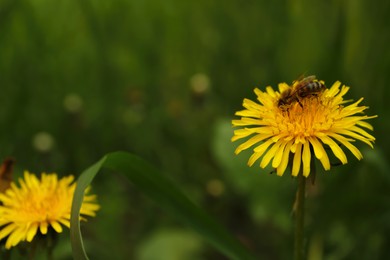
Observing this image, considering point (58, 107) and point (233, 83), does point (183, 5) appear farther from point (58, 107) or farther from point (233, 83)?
point (58, 107)

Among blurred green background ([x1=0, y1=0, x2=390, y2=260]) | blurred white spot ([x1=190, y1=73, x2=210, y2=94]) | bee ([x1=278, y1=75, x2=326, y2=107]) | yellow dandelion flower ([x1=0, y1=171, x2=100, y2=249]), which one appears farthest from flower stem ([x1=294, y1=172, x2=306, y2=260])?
blurred white spot ([x1=190, y1=73, x2=210, y2=94])

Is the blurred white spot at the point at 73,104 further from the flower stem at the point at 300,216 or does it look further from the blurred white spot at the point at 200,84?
the flower stem at the point at 300,216

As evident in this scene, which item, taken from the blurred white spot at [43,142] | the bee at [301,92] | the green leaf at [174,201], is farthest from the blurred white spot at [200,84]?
the bee at [301,92]

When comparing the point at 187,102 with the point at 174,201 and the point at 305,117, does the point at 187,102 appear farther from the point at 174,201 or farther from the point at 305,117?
the point at 305,117

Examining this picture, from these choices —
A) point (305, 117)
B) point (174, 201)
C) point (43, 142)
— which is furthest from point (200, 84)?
point (305, 117)

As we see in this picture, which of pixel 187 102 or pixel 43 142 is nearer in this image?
pixel 43 142

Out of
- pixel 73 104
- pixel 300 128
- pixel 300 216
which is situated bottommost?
pixel 300 216

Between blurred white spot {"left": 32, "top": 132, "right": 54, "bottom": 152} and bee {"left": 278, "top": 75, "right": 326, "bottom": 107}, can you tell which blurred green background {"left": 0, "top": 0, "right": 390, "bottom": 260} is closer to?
blurred white spot {"left": 32, "top": 132, "right": 54, "bottom": 152}
